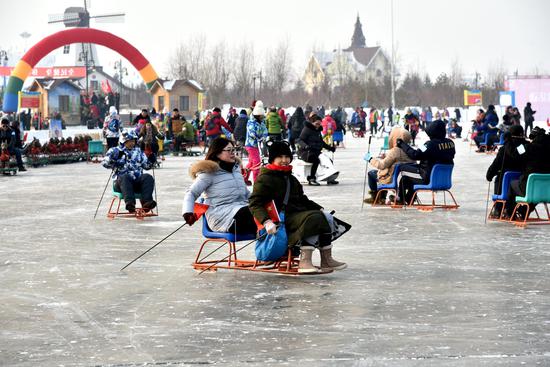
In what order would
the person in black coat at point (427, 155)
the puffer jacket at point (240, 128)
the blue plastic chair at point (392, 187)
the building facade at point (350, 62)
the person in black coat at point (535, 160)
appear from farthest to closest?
the building facade at point (350, 62) → the puffer jacket at point (240, 128) → the blue plastic chair at point (392, 187) → the person in black coat at point (427, 155) → the person in black coat at point (535, 160)

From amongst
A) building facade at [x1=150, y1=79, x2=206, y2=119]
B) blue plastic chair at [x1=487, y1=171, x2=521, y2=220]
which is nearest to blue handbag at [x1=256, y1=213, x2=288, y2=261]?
blue plastic chair at [x1=487, y1=171, x2=521, y2=220]

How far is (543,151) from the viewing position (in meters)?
13.4

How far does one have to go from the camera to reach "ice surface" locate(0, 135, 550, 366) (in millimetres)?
6574

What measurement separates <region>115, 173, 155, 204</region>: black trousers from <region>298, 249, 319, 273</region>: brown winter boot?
19.1ft

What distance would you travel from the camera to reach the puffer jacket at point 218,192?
977 centimetres

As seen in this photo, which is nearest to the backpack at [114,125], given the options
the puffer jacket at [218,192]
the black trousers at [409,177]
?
the black trousers at [409,177]

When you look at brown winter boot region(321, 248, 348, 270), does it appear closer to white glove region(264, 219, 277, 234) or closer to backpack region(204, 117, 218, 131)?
white glove region(264, 219, 277, 234)

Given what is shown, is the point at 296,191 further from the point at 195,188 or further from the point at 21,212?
the point at 21,212

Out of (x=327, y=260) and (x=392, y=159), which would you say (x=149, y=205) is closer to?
(x=392, y=159)

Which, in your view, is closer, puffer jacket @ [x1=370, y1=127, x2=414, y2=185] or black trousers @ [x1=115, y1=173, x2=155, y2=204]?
black trousers @ [x1=115, y1=173, x2=155, y2=204]

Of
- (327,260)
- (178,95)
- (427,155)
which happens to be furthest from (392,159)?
(178,95)

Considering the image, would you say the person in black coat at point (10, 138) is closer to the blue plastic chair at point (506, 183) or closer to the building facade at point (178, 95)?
the blue plastic chair at point (506, 183)

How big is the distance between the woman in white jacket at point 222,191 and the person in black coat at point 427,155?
5781 millimetres

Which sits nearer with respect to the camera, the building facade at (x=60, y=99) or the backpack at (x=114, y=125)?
the backpack at (x=114, y=125)
